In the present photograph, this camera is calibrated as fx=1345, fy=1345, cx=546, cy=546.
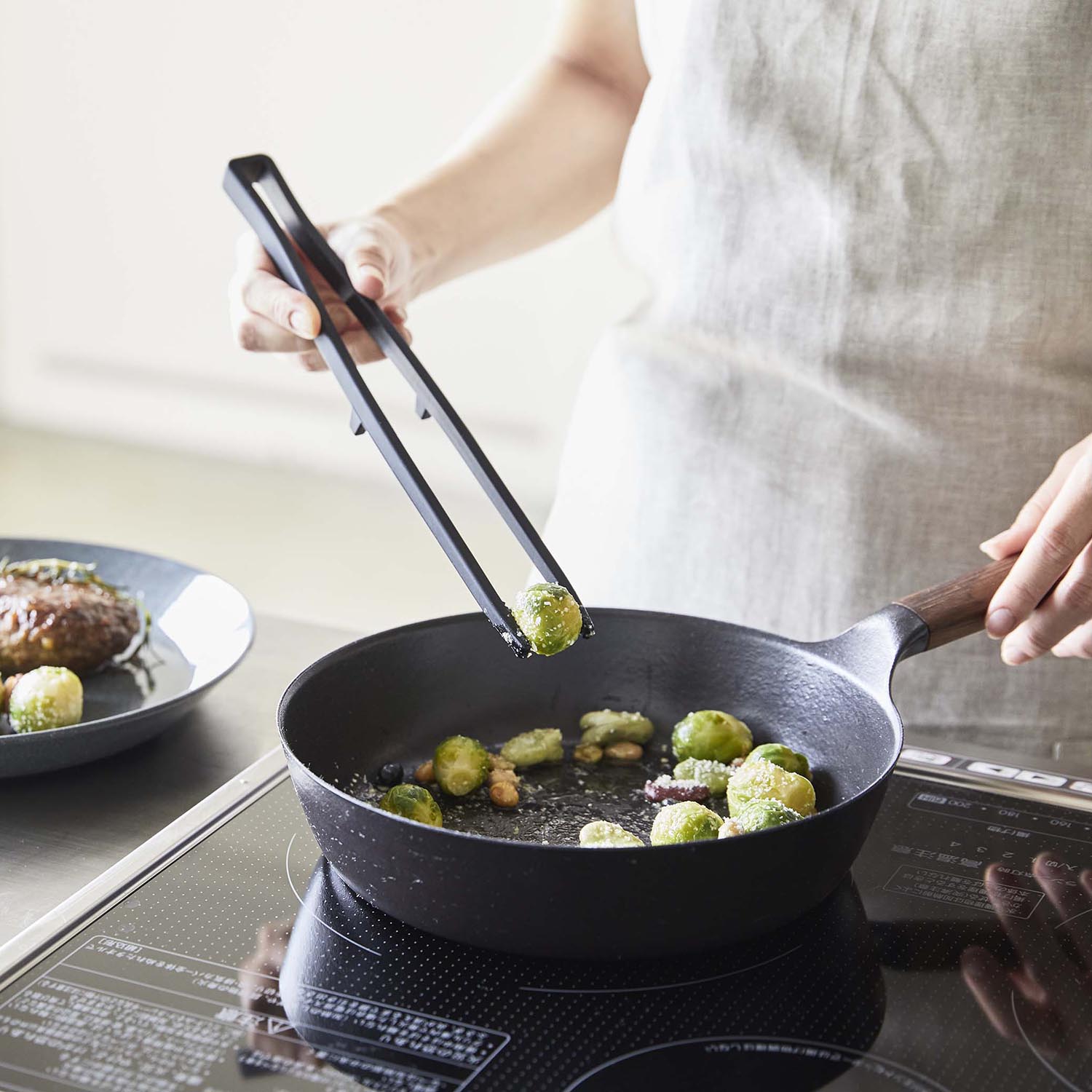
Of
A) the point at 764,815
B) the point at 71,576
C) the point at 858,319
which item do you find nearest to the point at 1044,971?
the point at 764,815

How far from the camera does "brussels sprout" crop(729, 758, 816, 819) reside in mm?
1126

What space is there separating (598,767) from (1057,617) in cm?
46

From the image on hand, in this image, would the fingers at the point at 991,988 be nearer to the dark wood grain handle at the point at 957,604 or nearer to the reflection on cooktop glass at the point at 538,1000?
the reflection on cooktop glass at the point at 538,1000

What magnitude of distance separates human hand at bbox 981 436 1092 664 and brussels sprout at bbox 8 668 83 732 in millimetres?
853

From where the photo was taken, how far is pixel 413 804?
3.65ft

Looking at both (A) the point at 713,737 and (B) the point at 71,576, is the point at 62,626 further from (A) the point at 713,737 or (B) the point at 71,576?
(A) the point at 713,737

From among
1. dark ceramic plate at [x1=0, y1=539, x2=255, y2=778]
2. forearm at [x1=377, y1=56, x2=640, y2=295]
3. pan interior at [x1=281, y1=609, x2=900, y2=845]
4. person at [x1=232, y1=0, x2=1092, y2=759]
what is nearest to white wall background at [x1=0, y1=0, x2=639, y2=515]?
forearm at [x1=377, y1=56, x2=640, y2=295]

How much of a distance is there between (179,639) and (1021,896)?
34.9 inches

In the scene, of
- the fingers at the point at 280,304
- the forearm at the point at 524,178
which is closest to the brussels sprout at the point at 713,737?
the fingers at the point at 280,304

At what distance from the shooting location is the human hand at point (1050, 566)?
1.21m

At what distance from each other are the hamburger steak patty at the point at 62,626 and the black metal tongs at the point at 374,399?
0.38 metres

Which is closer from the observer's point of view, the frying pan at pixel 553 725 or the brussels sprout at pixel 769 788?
the frying pan at pixel 553 725

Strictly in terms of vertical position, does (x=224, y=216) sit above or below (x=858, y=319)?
above

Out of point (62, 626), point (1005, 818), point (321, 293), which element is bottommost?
point (1005, 818)
